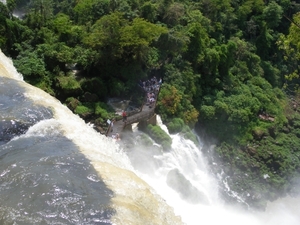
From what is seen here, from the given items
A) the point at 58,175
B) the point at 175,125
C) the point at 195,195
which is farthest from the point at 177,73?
the point at 58,175

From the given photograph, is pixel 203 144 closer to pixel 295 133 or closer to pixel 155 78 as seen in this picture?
pixel 155 78

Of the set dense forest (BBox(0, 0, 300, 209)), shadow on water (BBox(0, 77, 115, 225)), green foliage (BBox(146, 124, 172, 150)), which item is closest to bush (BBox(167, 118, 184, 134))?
dense forest (BBox(0, 0, 300, 209))

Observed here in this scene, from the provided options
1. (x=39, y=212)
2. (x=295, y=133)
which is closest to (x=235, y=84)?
(x=295, y=133)

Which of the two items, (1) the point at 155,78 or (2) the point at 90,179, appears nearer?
(2) the point at 90,179

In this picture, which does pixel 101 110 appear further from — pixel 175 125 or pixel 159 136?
pixel 175 125

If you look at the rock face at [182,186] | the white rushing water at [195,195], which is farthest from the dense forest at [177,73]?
the rock face at [182,186]

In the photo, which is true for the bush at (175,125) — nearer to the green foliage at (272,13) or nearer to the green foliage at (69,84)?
the green foliage at (69,84)

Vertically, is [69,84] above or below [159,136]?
above
